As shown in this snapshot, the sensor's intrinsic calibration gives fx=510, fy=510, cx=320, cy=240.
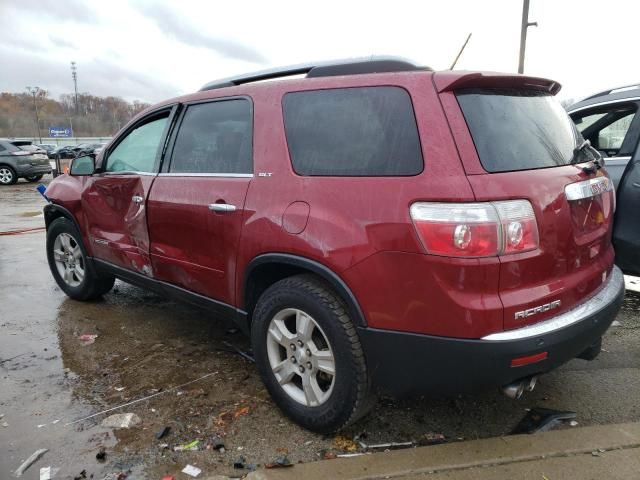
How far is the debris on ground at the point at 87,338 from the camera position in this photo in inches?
156

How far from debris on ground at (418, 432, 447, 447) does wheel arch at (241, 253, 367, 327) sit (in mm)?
800

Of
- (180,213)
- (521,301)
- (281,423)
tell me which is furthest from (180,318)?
(521,301)

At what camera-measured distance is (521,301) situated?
2137mm

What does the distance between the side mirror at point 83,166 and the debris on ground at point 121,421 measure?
2320 millimetres

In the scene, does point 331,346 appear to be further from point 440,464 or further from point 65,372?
point 65,372

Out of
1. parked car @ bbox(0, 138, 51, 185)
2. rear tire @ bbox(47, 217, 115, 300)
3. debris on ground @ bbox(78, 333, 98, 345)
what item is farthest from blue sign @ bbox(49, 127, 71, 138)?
debris on ground @ bbox(78, 333, 98, 345)

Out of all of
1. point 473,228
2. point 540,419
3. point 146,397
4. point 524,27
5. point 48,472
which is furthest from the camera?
point 524,27

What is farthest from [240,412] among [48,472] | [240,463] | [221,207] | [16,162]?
[16,162]

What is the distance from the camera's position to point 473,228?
6.80 feet

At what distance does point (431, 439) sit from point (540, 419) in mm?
659

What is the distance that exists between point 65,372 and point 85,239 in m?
1.44

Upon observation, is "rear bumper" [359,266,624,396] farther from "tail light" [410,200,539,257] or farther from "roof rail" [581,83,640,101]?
"roof rail" [581,83,640,101]

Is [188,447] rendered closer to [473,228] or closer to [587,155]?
[473,228]

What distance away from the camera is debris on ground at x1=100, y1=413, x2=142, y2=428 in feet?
9.21
